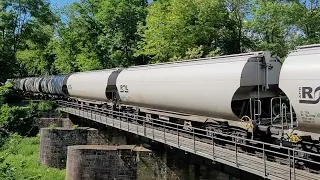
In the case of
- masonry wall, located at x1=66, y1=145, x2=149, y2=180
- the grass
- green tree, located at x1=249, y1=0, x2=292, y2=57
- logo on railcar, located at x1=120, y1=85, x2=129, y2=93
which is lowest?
the grass

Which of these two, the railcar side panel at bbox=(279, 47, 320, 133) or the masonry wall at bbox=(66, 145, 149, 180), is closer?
the railcar side panel at bbox=(279, 47, 320, 133)

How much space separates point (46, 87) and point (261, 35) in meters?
23.7

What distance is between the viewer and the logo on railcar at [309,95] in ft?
34.6

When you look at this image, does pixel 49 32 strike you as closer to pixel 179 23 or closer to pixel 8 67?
pixel 8 67

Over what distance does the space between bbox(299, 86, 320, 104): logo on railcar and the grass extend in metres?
15.4

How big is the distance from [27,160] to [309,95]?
21.9 m

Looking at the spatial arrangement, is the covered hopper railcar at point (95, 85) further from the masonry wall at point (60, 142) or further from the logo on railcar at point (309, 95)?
the logo on railcar at point (309, 95)

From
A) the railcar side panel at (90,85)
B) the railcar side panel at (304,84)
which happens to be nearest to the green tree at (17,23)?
the railcar side panel at (90,85)

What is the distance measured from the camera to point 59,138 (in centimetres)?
2709

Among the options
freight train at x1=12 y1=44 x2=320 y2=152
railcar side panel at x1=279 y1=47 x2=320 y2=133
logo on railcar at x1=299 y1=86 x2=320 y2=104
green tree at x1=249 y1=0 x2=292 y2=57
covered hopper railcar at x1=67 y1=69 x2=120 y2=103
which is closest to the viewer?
logo on railcar at x1=299 y1=86 x2=320 y2=104

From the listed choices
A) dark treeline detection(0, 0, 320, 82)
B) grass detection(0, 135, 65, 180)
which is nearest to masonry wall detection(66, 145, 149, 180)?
grass detection(0, 135, 65, 180)

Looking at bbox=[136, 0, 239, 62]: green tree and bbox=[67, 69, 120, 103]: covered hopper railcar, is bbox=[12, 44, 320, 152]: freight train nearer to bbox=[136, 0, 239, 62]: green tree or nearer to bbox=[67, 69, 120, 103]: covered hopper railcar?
bbox=[67, 69, 120, 103]: covered hopper railcar

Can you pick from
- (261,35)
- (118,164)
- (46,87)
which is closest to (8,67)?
(46,87)

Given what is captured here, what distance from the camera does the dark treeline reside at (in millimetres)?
32219
